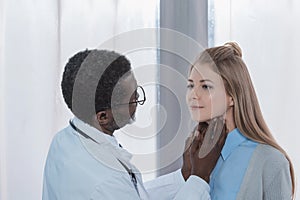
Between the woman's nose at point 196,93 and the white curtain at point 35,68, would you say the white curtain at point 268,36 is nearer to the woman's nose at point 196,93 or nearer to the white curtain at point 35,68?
the white curtain at point 35,68

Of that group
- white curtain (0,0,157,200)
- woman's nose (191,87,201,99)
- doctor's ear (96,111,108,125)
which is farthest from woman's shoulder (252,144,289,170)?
white curtain (0,0,157,200)

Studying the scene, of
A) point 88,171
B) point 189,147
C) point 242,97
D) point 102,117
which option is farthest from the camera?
point 189,147

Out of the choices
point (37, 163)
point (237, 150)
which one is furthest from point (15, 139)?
point (237, 150)

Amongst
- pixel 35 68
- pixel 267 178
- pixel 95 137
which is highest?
pixel 35 68

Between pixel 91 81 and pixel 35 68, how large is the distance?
649mm

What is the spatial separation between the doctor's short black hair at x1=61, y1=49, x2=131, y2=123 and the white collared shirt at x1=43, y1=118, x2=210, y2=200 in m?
0.05

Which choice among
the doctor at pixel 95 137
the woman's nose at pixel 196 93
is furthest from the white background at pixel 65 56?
the doctor at pixel 95 137

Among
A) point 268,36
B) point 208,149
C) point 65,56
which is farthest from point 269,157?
point 65,56

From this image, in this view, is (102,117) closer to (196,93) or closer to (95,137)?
(95,137)

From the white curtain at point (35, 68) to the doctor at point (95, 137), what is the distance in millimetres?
545

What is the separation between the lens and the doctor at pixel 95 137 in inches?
40.9

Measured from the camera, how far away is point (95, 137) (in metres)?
1.11

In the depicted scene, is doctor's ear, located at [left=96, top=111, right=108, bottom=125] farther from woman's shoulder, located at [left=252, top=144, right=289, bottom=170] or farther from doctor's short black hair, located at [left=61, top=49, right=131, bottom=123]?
woman's shoulder, located at [left=252, top=144, right=289, bottom=170]

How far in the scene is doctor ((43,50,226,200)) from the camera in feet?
3.41
